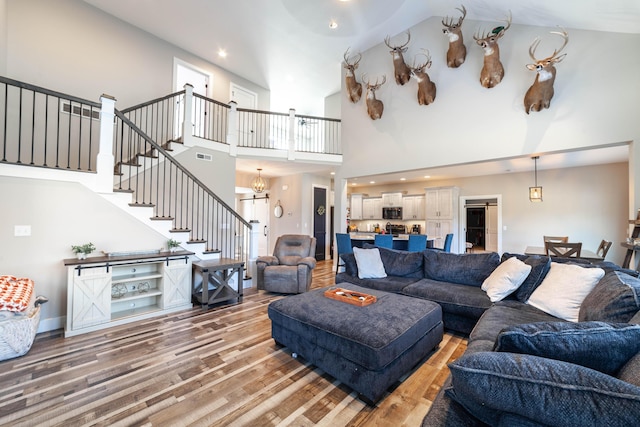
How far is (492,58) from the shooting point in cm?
463

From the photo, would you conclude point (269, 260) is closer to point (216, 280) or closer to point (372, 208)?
point (216, 280)

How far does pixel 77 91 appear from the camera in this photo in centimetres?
492

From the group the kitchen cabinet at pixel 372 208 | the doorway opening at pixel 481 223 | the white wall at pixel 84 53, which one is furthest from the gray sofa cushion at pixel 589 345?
the kitchen cabinet at pixel 372 208

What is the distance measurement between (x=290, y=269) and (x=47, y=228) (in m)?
3.26

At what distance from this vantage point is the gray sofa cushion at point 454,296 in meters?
2.90

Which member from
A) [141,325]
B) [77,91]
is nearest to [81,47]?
[77,91]

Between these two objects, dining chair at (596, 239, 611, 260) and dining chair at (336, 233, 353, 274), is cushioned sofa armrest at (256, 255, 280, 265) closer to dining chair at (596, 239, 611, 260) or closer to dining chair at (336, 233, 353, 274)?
dining chair at (336, 233, 353, 274)

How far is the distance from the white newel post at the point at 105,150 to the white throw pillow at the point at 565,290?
16.8 ft

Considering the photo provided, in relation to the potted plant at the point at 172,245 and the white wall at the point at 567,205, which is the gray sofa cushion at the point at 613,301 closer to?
the potted plant at the point at 172,245

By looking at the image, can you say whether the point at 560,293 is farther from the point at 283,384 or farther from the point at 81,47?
the point at 81,47

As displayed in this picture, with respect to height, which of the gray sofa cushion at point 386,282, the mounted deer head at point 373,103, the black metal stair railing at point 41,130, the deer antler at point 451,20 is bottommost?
the gray sofa cushion at point 386,282

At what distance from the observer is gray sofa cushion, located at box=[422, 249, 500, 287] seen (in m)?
3.41

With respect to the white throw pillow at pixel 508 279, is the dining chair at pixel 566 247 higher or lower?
higher

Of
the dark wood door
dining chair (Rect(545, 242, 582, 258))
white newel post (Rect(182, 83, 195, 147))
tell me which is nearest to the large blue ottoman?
dining chair (Rect(545, 242, 582, 258))
